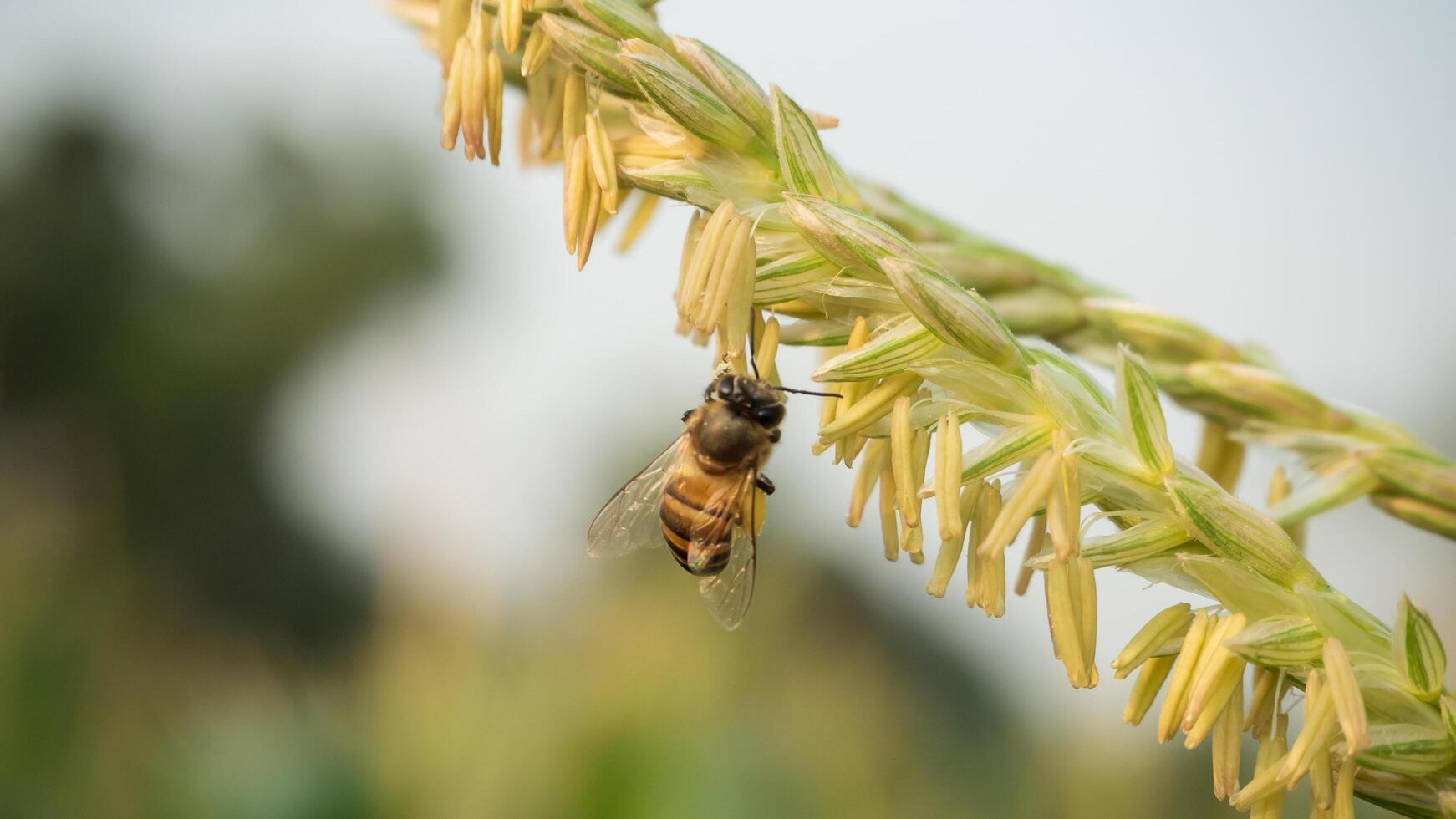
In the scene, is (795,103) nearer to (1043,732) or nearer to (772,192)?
(772,192)

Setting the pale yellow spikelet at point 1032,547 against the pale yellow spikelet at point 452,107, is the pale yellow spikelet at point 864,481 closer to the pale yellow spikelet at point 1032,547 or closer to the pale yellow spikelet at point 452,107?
the pale yellow spikelet at point 1032,547

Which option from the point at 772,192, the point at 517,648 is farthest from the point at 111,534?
the point at 772,192

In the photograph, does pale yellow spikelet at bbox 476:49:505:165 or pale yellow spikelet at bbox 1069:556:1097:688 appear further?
pale yellow spikelet at bbox 476:49:505:165

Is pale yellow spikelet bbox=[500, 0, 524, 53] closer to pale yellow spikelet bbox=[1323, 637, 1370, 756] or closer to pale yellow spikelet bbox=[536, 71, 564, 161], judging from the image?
pale yellow spikelet bbox=[536, 71, 564, 161]

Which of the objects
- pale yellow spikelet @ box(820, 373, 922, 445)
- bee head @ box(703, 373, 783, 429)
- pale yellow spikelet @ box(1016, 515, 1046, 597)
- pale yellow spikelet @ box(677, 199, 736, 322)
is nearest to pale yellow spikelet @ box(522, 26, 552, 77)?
pale yellow spikelet @ box(677, 199, 736, 322)

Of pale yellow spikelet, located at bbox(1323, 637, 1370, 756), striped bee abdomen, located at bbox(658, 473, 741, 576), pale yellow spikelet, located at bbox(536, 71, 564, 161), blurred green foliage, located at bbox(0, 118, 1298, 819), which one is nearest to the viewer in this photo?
pale yellow spikelet, located at bbox(1323, 637, 1370, 756)

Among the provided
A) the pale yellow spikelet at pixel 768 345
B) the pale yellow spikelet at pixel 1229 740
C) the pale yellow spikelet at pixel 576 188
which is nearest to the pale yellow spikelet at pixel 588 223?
the pale yellow spikelet at pixel 576 188

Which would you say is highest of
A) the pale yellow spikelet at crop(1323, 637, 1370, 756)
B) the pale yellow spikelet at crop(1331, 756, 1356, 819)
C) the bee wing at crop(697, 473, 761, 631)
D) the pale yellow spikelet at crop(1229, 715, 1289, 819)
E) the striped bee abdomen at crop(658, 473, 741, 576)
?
the pale yellow spikelet at crop(1323, 637, 1370, 756)
